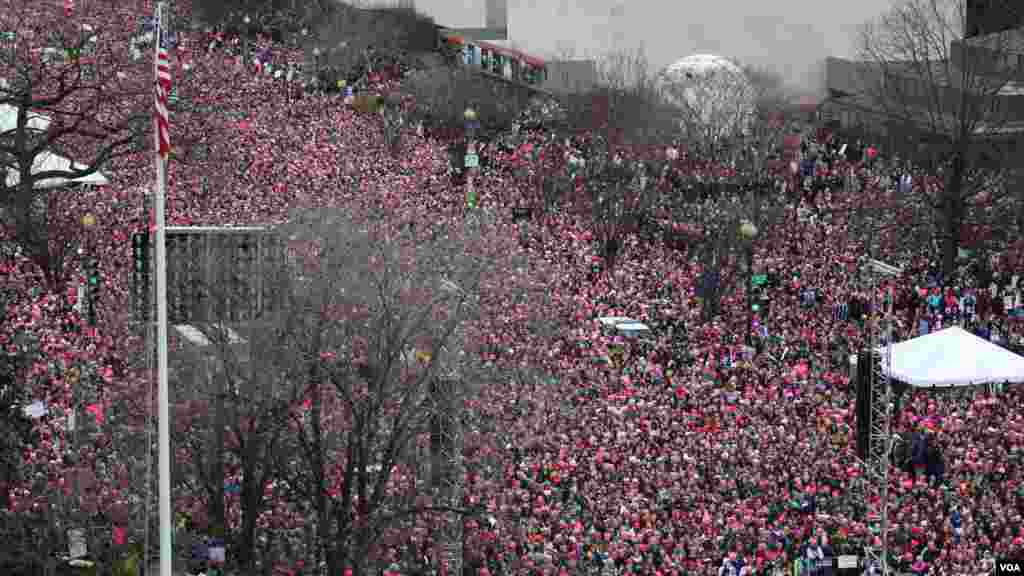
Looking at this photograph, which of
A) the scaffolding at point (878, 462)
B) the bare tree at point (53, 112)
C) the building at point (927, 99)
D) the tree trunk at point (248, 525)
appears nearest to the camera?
the tree trunk at point (248, 525)

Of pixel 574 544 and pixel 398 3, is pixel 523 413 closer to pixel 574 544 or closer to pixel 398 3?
pixel 574 544

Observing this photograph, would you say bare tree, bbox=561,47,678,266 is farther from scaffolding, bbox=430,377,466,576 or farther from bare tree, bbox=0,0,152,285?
scaffolding, bbox=430,377,466,576

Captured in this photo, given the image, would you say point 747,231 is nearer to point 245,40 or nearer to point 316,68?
point 316,68

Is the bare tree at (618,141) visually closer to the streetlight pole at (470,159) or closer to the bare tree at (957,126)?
the streetlight pole at (470,159)

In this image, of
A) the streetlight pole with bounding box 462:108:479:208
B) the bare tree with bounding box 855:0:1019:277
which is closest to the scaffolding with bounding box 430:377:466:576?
the bare tree with bounding box 855:0:1019:277

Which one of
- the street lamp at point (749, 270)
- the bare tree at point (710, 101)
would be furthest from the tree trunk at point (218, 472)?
the bare tree at point (710, 101)
